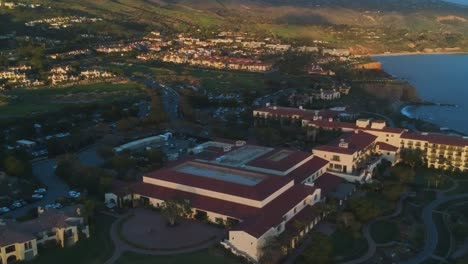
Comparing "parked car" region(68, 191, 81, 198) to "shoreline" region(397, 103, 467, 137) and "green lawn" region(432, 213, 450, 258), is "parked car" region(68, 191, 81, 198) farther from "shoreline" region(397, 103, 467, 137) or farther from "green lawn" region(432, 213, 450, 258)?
"shoreline" region(397, 103, 467, 137)

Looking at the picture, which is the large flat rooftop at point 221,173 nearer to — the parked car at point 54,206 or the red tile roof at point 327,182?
the red tile roof at point 327,182

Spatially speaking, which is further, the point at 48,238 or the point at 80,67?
the point at 80,67

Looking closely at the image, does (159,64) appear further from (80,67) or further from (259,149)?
(259,149)

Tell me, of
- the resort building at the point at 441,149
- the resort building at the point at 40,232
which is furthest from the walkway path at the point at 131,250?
the resort building at the point at 441,149

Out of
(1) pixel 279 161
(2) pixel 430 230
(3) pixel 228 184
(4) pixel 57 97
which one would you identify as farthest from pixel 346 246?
(4) pixel 57 97

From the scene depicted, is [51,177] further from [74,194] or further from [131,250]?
[131,250]

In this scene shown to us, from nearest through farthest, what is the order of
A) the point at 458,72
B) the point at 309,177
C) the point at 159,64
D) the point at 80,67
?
the point at 309,177
the point at 80,67
the point at 159,64
the point at 458,72

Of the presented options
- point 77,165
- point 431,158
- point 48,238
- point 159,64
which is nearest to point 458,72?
point 159,64

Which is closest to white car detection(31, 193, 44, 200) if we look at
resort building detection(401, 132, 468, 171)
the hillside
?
resort building detection(401, 132, 468, 171)
